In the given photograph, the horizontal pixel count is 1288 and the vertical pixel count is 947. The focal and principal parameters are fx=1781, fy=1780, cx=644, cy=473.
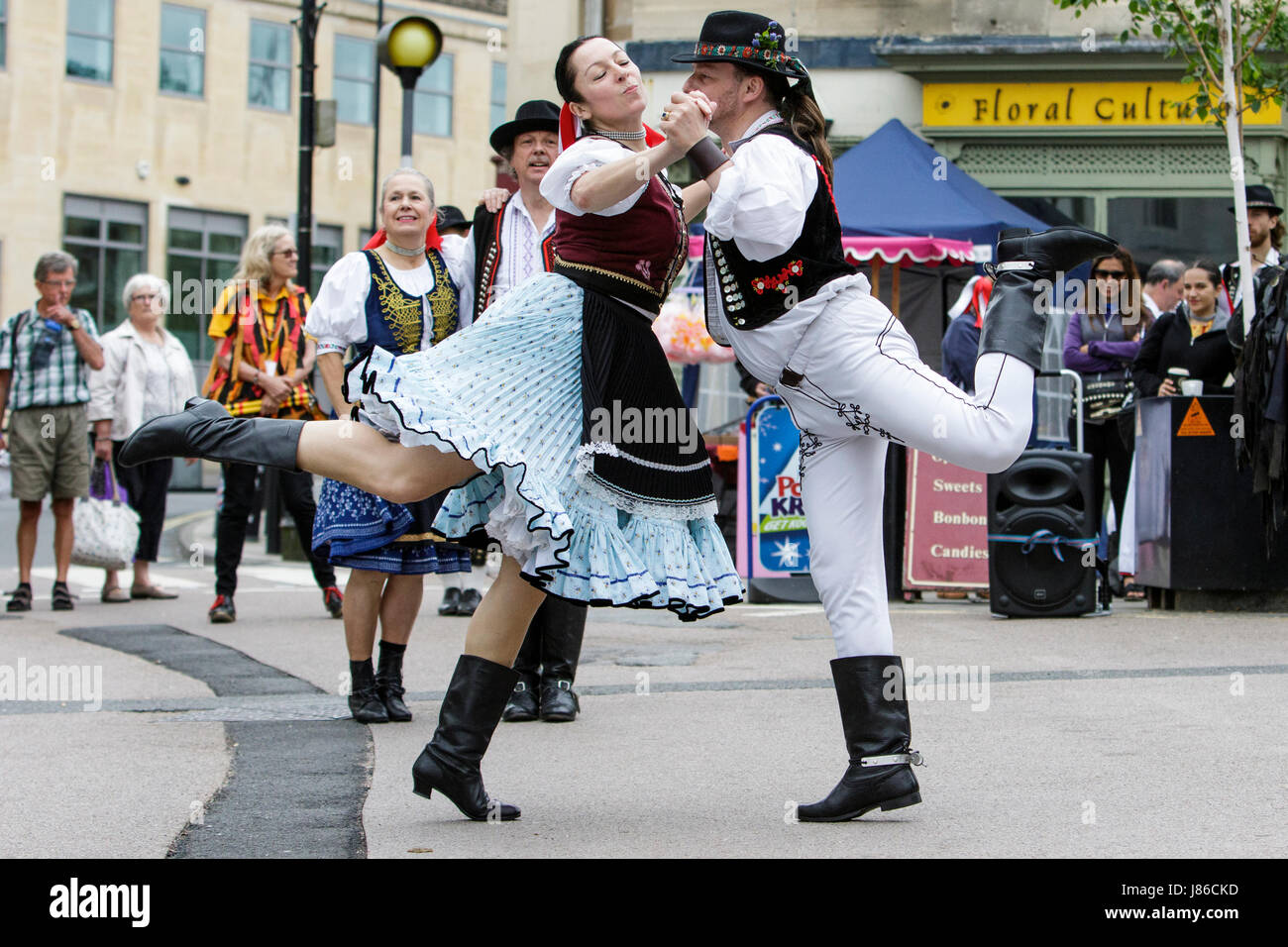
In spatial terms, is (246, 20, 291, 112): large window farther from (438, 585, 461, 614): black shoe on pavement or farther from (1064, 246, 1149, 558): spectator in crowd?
(438, 585, 461, 614): black shoe on pavement

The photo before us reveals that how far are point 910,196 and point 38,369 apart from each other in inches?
266

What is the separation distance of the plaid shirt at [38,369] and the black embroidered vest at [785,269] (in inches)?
270

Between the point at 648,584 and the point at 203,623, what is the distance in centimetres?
588

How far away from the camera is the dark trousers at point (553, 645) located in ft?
19.8

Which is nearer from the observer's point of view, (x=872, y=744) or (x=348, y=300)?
(x=872, y=744)

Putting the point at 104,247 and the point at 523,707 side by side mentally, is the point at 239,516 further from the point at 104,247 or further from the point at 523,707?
the point at 104,247

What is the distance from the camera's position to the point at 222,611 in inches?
373

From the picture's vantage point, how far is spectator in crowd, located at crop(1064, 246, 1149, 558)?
35.5ft

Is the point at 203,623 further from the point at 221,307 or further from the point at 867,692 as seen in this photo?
the point at 867,692

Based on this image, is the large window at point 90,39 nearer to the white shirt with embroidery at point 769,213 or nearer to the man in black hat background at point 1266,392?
the man in black hat background at point 1266,392

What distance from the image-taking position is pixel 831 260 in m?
4.25

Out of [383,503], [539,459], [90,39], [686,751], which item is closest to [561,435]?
[539,459]

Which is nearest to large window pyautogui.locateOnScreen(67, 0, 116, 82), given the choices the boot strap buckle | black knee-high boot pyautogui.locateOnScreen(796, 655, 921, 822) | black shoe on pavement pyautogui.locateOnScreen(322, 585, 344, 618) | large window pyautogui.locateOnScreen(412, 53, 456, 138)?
large window pyautogui.locateOnScreen(412, 53, 456, 138)
